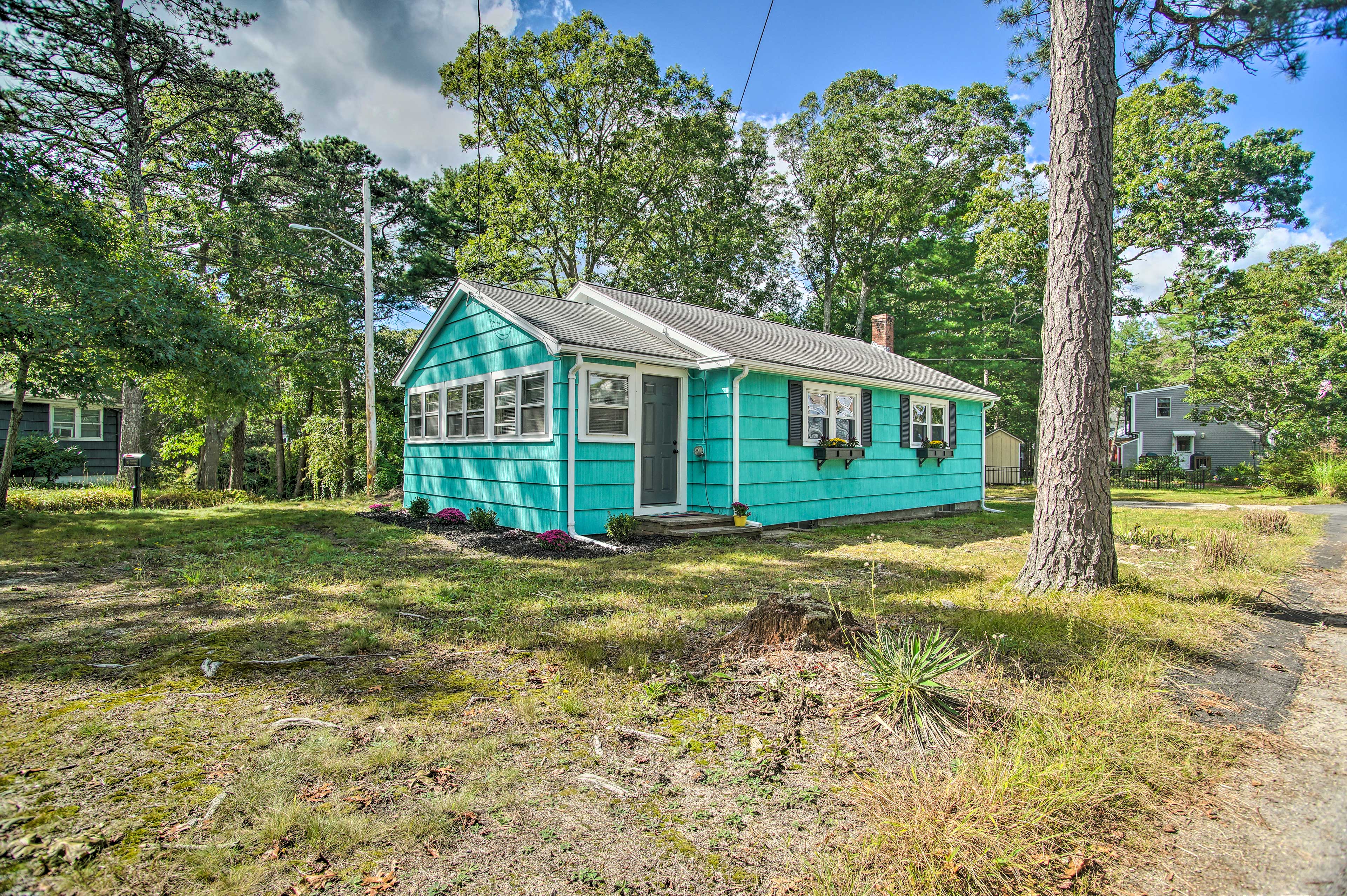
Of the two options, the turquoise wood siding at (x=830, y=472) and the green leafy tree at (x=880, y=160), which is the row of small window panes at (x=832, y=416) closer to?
the turquoise wood siding at (x=830, y=472)

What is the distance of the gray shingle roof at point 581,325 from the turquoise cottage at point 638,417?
0.05 metres

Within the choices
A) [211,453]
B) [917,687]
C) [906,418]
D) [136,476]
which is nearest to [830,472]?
[906,418]

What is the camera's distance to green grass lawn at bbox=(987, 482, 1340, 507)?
1583cm

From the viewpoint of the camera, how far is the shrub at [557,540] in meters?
7.54

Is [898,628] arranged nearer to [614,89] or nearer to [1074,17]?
[1074,17]

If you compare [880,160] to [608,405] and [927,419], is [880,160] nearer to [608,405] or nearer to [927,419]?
[927,419]

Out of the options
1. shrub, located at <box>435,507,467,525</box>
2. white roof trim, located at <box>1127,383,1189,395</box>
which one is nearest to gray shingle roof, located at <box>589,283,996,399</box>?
shrub, located at <box>435,507,467,525</box>

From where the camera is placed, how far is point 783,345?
446 inches

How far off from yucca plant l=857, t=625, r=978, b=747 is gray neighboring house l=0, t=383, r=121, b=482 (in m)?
22.3

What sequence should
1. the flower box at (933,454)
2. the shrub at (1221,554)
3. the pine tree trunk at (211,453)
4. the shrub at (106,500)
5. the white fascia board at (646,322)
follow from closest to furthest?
1. the shrub at (1221,554)
2. the white fascia board at (646,322)
3. the shrub at (106,500)
4. the flower box at (933,454)
5. the pine tree trunk at (211,453)

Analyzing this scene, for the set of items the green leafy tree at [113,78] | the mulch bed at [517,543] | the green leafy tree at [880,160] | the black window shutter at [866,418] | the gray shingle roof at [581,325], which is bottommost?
the mulch bed at [517,543]

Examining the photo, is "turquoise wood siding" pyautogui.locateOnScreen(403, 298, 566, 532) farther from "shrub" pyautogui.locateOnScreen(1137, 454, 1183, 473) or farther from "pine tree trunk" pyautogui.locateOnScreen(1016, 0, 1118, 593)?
"shrub" pyautogui.locateOnScreen(1137, 454, 1183, 473)

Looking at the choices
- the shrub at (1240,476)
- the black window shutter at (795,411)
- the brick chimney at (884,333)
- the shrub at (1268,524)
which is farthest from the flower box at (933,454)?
the shrub at (1240,476)

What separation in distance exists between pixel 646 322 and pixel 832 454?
4082 millimetres
